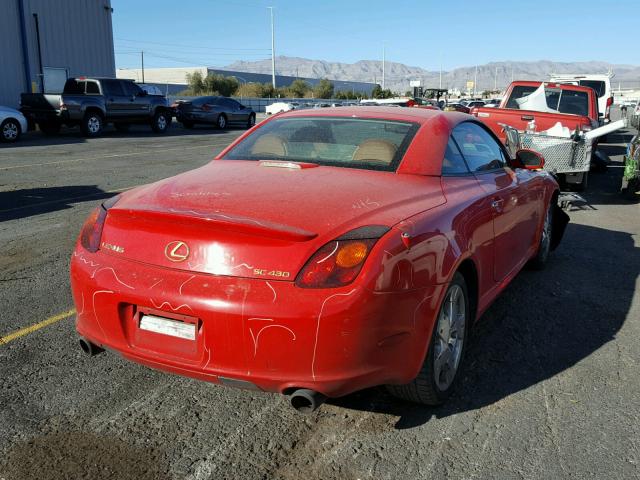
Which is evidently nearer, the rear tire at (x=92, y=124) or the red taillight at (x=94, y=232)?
the red taillight at (x=94, y=232)

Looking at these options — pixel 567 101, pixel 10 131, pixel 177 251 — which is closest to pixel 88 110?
pixel 10 131

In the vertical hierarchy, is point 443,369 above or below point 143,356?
below

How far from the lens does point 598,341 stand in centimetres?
421

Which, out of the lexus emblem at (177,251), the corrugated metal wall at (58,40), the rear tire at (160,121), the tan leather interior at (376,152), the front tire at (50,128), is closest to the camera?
the lexus emblem at (177,251)

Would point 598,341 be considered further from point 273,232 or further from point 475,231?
point 273,232

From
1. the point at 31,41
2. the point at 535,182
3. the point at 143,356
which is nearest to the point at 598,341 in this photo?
the point at 535,182

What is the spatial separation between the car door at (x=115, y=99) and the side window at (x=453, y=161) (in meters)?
20.5

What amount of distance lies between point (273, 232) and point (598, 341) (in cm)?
276

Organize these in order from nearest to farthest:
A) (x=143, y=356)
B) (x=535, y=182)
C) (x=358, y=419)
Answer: (x=143, y=356) < (x=358, y=419) < (x=535, y=182)

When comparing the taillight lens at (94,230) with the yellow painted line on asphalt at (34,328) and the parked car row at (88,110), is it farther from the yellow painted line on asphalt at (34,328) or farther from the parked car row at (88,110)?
the parked car row at (88,110)

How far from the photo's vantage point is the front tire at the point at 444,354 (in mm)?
2998

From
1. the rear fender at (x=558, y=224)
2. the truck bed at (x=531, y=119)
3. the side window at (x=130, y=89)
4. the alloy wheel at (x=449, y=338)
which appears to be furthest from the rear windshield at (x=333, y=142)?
the side window at (x=130, y=89)

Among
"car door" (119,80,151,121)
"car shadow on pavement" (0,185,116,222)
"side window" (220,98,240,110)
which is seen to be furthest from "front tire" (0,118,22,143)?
"side window" (220,98,240,110)

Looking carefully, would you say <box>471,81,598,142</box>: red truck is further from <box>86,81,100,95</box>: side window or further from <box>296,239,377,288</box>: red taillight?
<box>86,81,100,95</box>: side window
